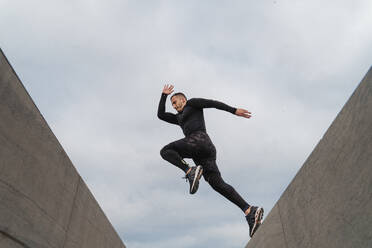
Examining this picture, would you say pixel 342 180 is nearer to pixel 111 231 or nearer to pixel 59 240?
pixel 59 240

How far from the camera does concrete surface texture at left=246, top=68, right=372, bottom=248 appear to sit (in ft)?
5.73

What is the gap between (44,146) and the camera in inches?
105

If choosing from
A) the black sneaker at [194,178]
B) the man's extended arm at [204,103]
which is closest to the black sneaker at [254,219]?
the black sneaker at [194,178]

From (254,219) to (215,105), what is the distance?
1.88 meters

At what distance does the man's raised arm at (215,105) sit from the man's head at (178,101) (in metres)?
0.30

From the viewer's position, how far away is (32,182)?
247cm

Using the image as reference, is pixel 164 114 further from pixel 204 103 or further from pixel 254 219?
pixel 254 219

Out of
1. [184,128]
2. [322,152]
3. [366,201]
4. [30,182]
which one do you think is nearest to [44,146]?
[30,182]

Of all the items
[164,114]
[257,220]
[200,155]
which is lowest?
[257,220]

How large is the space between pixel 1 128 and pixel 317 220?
7.38 feet

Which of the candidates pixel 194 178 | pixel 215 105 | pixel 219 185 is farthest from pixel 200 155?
pixel 215 105

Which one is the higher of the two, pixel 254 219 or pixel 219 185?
pixel 219 185

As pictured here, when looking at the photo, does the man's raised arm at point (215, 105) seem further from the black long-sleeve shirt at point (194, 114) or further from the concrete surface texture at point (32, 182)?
the concrete surface texture at point (32, 182)

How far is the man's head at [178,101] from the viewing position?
5605 millimetres
